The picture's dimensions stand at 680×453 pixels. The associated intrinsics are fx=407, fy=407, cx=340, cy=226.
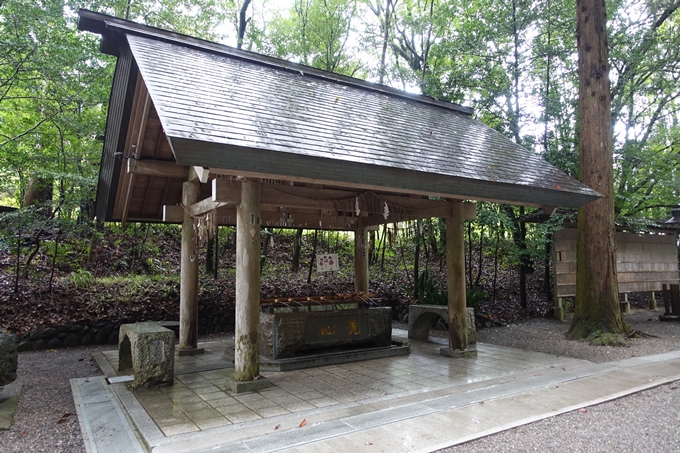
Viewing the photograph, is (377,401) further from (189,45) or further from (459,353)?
(189,45)

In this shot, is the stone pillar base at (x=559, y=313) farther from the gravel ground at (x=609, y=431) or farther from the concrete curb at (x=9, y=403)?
the concrete curb at (x=9, y=403)

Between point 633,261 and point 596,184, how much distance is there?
4.48m

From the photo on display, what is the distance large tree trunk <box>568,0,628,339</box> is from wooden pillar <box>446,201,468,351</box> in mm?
2969

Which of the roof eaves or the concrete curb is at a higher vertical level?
the roof eaves

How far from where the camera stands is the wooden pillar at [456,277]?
6621mm

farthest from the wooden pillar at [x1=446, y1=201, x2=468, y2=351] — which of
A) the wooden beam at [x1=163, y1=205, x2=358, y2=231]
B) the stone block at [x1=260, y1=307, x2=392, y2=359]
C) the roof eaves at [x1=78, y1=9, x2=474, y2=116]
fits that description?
the roof eaves at [x1=78, y1=9, x2=474, y2=116]

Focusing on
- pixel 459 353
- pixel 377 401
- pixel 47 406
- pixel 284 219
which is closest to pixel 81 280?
pixel 284 219

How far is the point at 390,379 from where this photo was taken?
5.40m

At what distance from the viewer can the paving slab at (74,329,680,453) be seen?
11.4 feet

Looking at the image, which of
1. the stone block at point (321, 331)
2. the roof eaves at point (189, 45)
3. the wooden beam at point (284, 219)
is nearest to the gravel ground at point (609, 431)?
the stone block at point (321, 331)

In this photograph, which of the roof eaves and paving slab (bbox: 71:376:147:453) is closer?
paving slab (bbox: 71:376:147:453)

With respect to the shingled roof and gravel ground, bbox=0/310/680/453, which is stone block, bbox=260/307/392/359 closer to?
the shingled roof

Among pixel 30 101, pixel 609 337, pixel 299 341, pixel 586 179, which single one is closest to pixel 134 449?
pixel 299 341

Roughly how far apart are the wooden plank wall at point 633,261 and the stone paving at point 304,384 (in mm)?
3612
